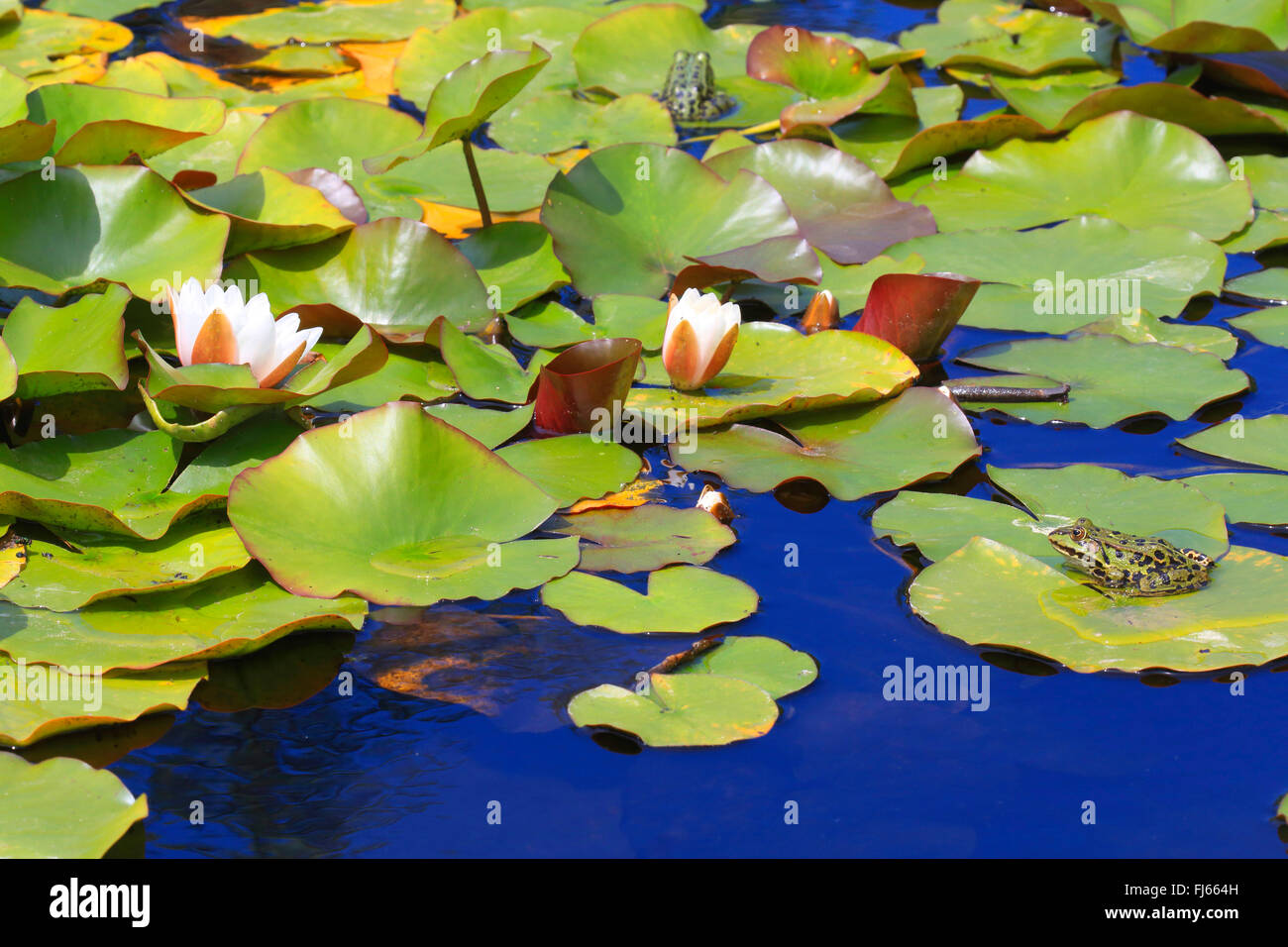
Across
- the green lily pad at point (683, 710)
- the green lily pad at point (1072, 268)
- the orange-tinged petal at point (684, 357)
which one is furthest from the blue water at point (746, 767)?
the green lily pad at point (1072, 268)

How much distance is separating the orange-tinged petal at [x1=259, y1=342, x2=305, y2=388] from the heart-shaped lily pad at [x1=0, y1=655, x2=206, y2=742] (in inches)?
28.7

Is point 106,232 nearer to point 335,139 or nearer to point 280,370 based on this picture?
point 280,370

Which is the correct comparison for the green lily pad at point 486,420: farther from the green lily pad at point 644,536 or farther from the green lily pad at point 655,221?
the green lily pad at point 655,221

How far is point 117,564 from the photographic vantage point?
8.39 feet

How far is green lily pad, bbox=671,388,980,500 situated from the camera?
300 cm

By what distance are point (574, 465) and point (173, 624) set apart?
103 centimetres

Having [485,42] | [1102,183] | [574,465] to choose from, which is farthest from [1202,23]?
[574,465]

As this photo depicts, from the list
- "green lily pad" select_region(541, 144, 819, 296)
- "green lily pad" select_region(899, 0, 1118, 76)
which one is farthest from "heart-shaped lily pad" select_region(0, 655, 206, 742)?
"green lily pad" select_region(899, 0, 1118, 76)
